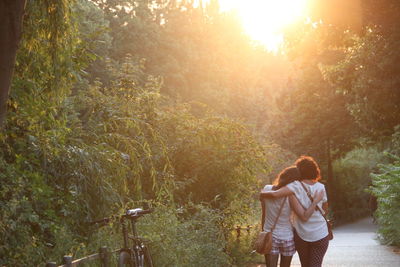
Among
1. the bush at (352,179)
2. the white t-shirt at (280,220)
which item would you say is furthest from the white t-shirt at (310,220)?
the bush at (352,179)

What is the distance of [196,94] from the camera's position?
51.4 metres

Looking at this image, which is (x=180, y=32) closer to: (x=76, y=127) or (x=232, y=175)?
(x=232, y=175)

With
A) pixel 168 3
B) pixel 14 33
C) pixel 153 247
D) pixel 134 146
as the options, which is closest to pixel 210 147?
pixel 134 146

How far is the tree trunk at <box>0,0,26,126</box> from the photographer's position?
6043 millimetres

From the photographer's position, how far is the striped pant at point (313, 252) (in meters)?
9.03

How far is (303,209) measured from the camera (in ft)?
29.7

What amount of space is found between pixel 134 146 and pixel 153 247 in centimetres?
373

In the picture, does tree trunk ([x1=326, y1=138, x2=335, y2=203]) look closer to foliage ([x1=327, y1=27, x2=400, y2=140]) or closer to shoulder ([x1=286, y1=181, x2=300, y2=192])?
foliage ([x1=327, y1=27, x2=400, y2=140])

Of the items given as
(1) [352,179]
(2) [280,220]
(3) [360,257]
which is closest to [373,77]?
(3) [360,257]

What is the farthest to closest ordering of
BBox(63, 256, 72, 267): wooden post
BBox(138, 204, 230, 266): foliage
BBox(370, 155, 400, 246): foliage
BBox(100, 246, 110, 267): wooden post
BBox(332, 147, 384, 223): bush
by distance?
BBox(332, 147, 384, 223): bush, BBox(370, 155, 400, 246): foliage, BBox(138, 204, 230, 266): foliage, BBox(100, 246, 110, 267): wooden post, BBox(63, 256, 72, 267): wooden post

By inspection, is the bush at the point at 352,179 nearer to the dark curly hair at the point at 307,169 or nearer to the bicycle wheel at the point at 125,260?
the bicycle wheel at the point at 125,260

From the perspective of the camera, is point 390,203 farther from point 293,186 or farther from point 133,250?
point 293,186

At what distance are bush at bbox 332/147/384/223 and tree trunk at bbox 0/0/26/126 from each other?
44.5 meters

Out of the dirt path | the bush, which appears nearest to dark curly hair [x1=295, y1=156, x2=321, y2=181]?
the dirt path
